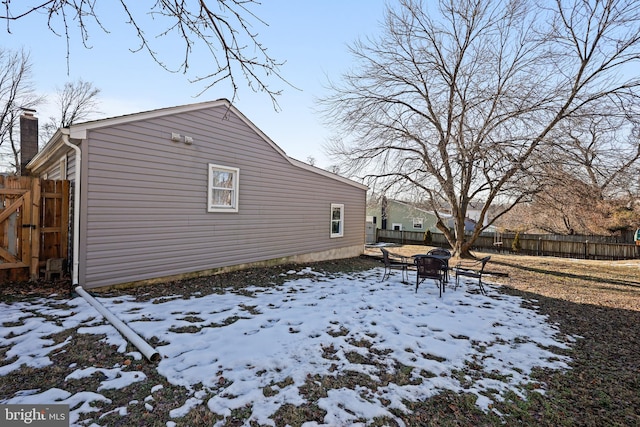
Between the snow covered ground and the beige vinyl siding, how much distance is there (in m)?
1.27

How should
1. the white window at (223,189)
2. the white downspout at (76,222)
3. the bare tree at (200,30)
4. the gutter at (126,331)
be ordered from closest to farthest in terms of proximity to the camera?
the bare tree at (200,30) → the gutter at (126,331) → the white downspout at (76,222) → the white window at (223,189)

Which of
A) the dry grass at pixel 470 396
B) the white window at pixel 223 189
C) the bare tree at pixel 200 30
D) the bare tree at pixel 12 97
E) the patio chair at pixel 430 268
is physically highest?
the bare tree at pixel 12 97

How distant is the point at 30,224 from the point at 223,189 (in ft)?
12.4

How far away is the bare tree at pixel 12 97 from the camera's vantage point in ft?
57.2

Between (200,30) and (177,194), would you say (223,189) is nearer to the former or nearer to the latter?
(177,194)

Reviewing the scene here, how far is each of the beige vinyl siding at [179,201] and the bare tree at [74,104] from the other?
2177 centimetres

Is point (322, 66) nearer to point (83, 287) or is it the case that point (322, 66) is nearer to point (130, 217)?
point (130, 217)

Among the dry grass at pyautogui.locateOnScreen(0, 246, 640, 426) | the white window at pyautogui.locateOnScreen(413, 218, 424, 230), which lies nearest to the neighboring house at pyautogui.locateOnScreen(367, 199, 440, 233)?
the white window at pyautogui.locateOnScreen(413, 218, 424, 230)

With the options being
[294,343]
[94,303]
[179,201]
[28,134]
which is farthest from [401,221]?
[94,303]

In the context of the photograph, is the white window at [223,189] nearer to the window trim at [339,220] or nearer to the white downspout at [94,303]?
the white downspout at [94,303]

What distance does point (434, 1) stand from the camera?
1272cm

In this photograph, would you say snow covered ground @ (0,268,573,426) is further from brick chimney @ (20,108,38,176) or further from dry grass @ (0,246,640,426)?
brick chimney @ (20,108,38,176)

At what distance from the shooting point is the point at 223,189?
26.2ft

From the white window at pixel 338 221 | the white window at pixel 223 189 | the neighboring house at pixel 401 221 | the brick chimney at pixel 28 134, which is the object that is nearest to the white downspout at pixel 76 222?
the white window at pixel 223 189
